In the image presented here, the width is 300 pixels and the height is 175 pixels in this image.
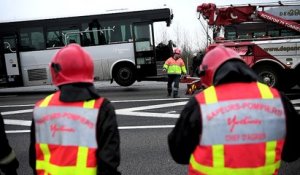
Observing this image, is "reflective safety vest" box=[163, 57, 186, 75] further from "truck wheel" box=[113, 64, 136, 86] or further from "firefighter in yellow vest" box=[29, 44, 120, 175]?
"firefighter in yellow vest" box=[29, 44, 120, 175]

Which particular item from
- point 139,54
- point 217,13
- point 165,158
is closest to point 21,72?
point 139,54

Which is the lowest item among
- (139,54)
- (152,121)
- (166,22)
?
(152,121)

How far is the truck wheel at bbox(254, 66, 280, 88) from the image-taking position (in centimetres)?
1158

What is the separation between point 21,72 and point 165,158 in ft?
37.5

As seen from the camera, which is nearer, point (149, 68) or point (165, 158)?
point (165, 158)

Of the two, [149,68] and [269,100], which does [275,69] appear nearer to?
[149,68]

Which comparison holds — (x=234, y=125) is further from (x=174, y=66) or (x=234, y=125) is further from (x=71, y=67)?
(x=174, y=66)

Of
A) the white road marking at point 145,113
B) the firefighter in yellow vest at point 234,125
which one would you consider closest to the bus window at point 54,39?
the white road marking at point 145,113

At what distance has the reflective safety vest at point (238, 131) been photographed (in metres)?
2.04

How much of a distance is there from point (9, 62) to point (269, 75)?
1071 cm

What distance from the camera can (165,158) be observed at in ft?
18.7

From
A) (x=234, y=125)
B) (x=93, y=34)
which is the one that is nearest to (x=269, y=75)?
(x=93, y=34)

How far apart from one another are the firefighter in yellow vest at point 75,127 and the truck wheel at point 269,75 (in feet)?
33.2

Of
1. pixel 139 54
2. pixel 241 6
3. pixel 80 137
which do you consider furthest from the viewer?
pixel 139 54
